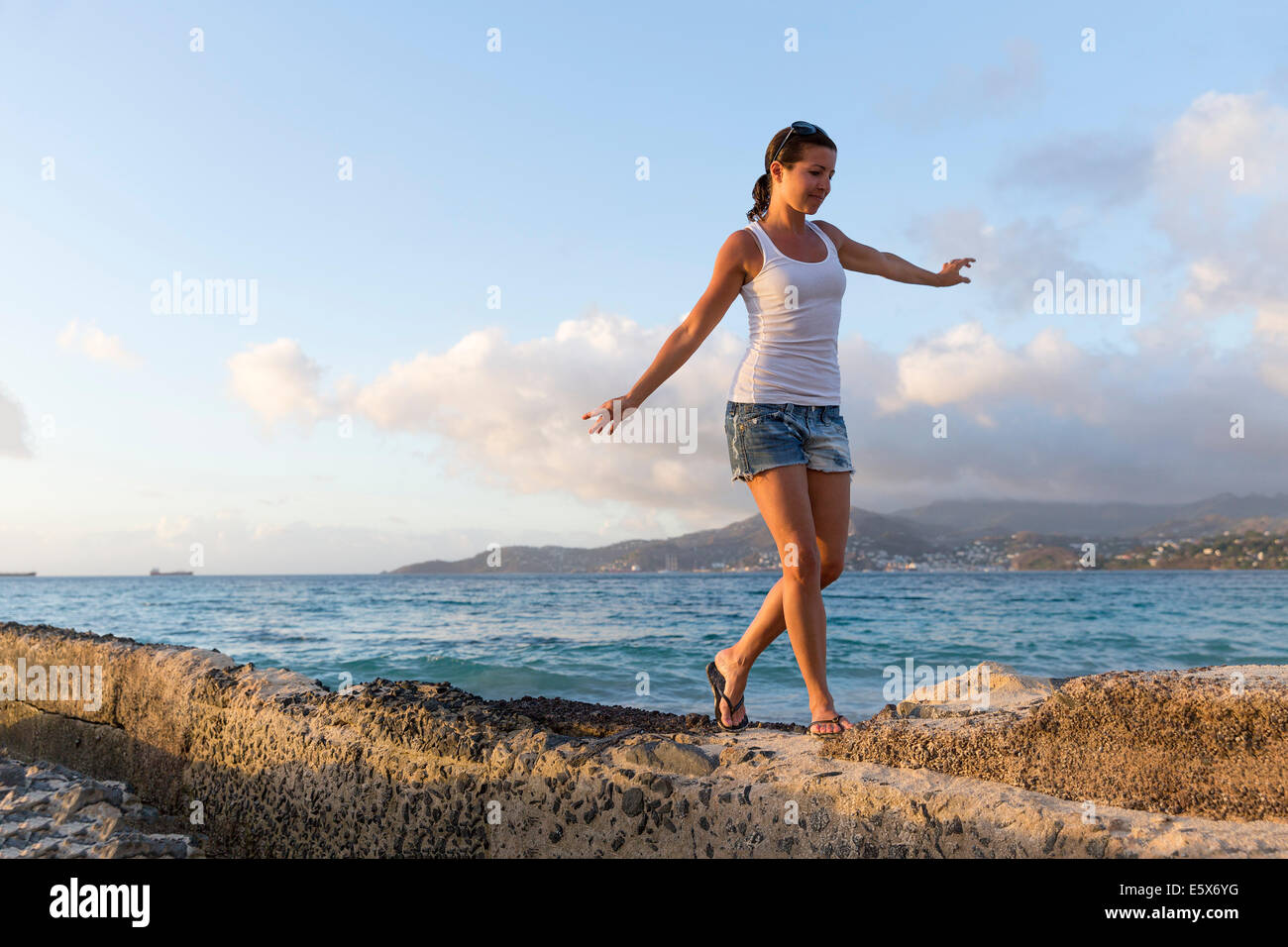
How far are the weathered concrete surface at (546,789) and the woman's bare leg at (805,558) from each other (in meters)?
0.22

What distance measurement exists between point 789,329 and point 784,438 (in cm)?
40

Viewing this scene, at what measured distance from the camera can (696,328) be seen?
2.99 m

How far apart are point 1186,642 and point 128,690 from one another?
1452 centimetres

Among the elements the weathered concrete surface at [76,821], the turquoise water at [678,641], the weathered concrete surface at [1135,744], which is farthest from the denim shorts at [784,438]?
the turquoise water at [678,641]

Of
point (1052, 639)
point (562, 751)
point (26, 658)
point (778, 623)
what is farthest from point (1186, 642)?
point (26, 658)

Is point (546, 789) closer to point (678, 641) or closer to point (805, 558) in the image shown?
point (805, 558)

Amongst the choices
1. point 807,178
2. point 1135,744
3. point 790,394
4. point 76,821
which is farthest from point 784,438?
point 76,821

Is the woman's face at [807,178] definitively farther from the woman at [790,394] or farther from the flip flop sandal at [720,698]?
the flip flop sandal at [720,698]

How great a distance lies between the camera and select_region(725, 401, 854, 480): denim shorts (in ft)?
9.68

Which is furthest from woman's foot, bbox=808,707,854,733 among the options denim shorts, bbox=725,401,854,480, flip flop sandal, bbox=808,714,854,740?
denim shorts, bbox=725,401,854,480
